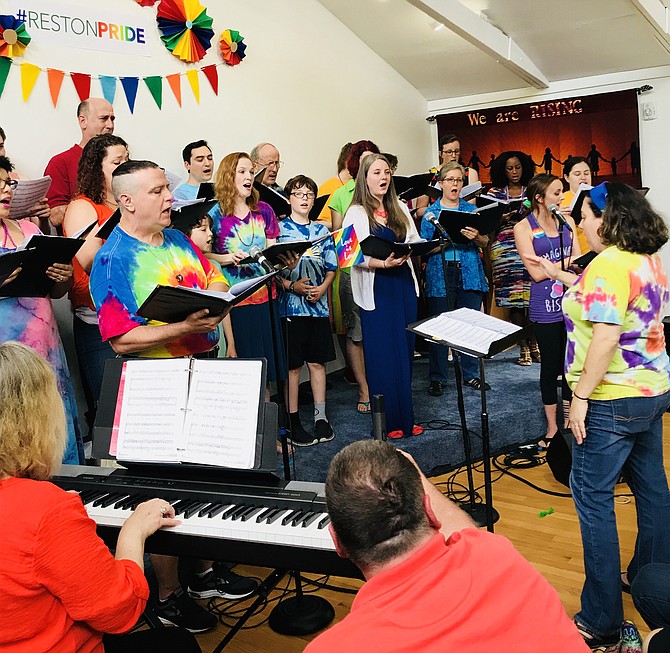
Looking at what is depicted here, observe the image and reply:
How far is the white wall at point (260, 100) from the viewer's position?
11.8 ft

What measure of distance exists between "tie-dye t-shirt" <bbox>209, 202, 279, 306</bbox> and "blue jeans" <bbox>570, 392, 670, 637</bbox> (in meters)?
1.85

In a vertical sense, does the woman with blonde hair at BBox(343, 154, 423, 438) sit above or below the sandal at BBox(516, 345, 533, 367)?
above

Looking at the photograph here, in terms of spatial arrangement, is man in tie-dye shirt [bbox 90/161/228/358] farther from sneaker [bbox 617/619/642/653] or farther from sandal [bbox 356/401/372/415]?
sandal [bbox 356/401/372/415]

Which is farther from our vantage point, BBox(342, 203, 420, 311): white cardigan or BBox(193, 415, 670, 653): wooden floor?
BBox(342, 203, 420, 311): white cardigan

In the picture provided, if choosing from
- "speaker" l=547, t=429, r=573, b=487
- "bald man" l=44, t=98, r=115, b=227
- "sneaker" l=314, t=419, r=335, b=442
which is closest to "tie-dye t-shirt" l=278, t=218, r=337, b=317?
"sneaker" l=314, t=419, r=335, b=442

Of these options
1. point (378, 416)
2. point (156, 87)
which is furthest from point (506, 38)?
point (378, 416)

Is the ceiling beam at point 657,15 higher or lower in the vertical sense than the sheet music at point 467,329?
higher

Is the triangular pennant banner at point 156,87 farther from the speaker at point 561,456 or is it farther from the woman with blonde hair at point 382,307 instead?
the speaker at point 561,456

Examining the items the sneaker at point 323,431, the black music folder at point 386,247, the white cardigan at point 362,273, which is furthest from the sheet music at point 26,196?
the sneaker at point 323,431

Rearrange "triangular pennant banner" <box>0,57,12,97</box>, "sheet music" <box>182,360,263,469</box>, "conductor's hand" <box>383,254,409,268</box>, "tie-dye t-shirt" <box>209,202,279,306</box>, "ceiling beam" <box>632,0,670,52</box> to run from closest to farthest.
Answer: "sheet music" <box>182,360,263,469</box> < "triangular pennant banner" <box>0,57,12,97</box> < "tie-dye t-shirt" <box>209,202,279,306</box> < "conductor's hand" <box>383,254,409,268</box> < "ceiling beam" <box>632,0,670,52</box>

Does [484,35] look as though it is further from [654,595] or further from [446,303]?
[654,595]

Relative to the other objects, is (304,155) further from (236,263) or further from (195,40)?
(236,263)

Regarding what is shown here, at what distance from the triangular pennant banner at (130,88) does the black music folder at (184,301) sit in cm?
229

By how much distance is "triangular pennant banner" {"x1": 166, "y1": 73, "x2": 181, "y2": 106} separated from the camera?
4266 mm
